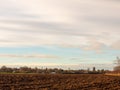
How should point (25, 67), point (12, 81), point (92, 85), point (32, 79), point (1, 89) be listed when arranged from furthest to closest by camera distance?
point (25, 67), point (32, 79), point (12, 81), point (92, 85), point (1, 89)

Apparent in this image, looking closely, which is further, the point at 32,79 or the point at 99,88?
the point at 32,79

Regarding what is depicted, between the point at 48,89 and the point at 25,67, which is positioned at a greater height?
the point at 25,67

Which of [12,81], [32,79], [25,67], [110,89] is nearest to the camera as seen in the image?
[110,89]

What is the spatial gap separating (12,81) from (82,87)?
25.0ft

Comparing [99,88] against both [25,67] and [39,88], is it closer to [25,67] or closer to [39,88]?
[39,88]

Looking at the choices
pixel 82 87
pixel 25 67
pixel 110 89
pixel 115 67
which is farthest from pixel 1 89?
pixel 115 67

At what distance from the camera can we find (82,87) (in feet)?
93.6

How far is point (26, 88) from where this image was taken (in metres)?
26.9

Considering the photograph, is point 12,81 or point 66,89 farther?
point 12,81

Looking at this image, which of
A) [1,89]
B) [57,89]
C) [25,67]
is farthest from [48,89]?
[25,67]

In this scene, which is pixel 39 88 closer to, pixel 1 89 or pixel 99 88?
pixel 1 89

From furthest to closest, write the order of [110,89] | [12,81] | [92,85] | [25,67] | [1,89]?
[25,67], [12,81], [92,85], [110,89], [1,89]

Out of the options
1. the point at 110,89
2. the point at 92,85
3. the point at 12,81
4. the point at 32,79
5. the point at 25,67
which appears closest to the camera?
the point at 110,89

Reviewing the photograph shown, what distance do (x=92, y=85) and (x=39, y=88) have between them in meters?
5.68
